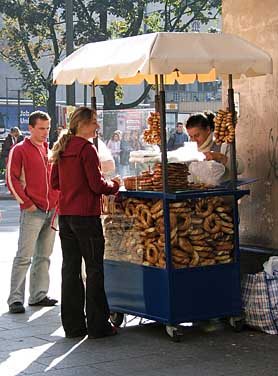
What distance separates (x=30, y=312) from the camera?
9016mm

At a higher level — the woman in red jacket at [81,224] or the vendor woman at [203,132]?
the vendor woman at [203,132]

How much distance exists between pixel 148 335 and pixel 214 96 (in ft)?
10.1

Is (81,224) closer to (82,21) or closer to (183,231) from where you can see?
(183,231)

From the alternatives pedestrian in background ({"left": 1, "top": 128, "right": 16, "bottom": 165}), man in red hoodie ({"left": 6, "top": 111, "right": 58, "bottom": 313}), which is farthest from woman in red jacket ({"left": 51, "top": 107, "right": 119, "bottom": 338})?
pedestrian in background ({"left": 1, "top": 128, "right": 16, "bottom": 165})

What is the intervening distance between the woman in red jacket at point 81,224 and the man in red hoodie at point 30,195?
132 cm

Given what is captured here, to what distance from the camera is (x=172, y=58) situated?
7.12m

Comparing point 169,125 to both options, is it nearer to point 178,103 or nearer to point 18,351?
point 18,351

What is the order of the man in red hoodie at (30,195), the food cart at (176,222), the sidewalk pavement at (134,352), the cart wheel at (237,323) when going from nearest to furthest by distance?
the sidewalk pavement at (134,352)
the food cart at (176,222)
the cart wheel at (237,323)
the man in red hoodie at (30,195)

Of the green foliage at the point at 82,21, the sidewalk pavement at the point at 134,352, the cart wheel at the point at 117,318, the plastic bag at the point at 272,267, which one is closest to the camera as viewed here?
the sidewalk pavement at the point at 134,352

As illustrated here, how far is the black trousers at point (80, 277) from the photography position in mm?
7625

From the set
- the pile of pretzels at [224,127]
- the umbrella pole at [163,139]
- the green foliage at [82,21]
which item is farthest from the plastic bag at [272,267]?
the green foliage at [82,21]

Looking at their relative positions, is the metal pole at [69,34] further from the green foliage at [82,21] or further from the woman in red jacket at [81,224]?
the woman in red jacket at [81,224]

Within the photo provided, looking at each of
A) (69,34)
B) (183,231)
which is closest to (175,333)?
(183,231)

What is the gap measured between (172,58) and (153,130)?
0.76m
